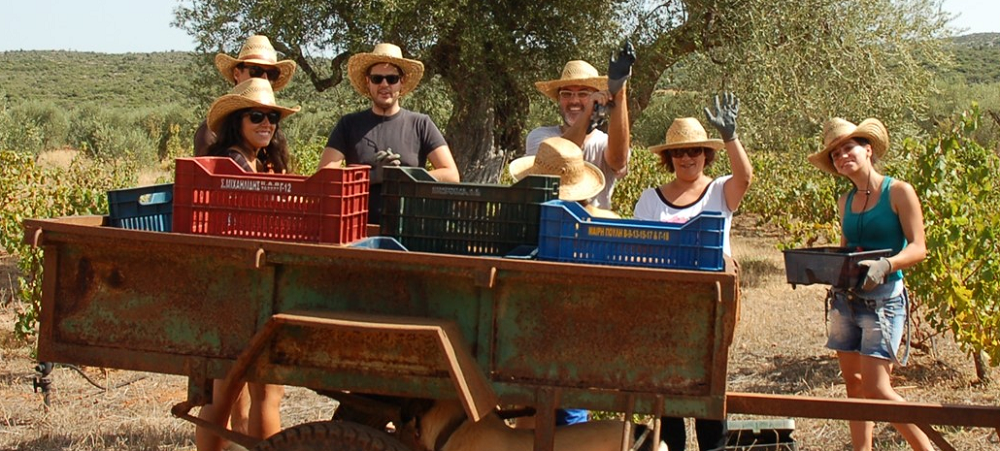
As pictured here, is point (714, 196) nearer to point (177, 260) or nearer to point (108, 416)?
point (177, 260)

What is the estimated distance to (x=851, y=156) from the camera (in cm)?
485

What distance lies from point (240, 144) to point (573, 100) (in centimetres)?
167

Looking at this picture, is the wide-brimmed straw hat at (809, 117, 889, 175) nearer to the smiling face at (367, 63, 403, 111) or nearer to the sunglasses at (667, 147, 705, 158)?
the sunglasses at (667, 147, 705, 158)

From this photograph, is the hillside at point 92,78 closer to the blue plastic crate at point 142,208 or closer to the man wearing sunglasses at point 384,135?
the man wearing sunglasses at point 384,135

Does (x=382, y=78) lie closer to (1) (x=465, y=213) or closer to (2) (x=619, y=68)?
(2) (x=619, y=68)

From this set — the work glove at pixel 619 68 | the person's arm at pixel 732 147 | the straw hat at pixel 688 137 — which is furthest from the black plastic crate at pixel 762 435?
the work glove at pixel 619 68

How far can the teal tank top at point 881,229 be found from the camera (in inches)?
186

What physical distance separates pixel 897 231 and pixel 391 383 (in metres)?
2.61

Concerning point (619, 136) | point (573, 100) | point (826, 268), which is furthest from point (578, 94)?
point (826, 268)

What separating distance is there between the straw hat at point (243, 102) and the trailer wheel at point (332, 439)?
1751 millimetres

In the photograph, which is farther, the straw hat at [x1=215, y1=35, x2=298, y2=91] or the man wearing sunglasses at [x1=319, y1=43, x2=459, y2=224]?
the straw hat at [x1=215, y1=35, x2=298, y2=91]

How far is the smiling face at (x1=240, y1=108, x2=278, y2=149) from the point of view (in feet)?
15.6

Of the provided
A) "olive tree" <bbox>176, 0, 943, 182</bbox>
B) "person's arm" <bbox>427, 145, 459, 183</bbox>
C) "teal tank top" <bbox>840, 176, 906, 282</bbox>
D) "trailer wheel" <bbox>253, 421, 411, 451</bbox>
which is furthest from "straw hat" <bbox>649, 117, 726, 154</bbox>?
"olive tree" <bbox>176, 0, 943, 182</bbox>

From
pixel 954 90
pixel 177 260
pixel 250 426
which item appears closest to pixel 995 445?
pixel 250 426
